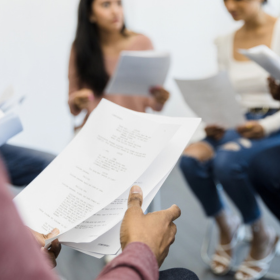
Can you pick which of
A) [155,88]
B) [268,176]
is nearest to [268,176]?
[268,176]

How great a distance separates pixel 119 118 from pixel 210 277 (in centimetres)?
80

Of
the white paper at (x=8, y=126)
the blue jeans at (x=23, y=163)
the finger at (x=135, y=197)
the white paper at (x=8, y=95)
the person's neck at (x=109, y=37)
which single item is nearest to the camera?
the finger at (x=135, y=197)

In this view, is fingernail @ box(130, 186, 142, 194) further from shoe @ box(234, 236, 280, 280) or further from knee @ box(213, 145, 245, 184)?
shoe @ box(234, 236, 280, 280)

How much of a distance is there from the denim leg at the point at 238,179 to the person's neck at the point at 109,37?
0.70 m

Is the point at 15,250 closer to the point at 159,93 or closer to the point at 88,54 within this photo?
the point at 159,93

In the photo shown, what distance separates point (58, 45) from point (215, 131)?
3.70ft

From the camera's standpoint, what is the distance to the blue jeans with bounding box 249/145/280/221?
0.90 meters

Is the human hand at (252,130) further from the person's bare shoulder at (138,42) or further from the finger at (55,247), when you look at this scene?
the finger at (55,247)

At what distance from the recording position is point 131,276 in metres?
0.35

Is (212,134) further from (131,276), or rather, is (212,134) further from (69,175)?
(131,276)

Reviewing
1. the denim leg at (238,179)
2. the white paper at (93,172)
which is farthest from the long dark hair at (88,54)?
the white paper at (93,172)

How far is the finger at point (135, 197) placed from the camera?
1.50 feet

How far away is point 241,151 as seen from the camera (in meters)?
1.11

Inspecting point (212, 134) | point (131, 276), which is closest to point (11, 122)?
point (131, 276)
